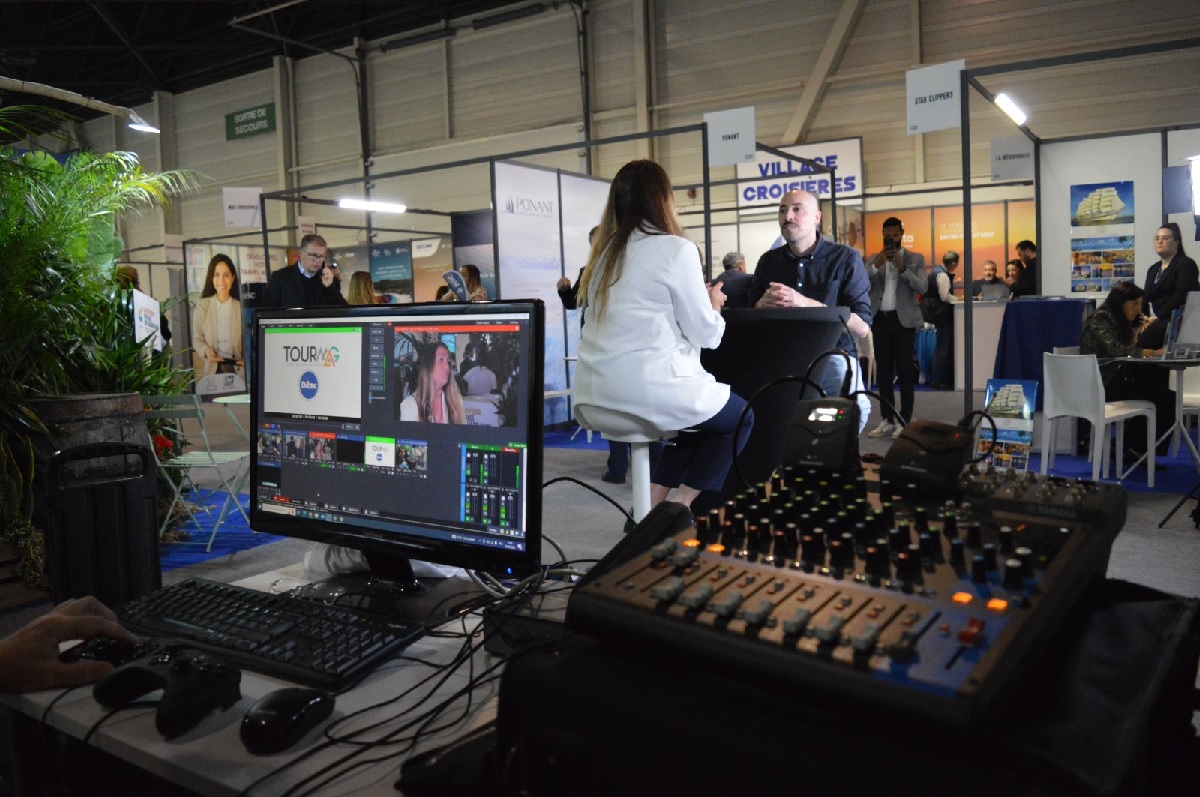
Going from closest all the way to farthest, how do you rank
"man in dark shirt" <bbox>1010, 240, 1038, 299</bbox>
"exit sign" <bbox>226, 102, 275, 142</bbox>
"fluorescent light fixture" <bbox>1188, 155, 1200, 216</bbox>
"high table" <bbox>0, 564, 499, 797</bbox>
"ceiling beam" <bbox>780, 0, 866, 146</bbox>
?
"high table" <bbox>0, 564, 499, 797</bbox> → "fluorescent light fixture" <bbox>1188, 155, 1200, 216</bbox> → "man in dark shirt" <bbox>1010, 240, 1038, 299</bbox> → "ceiling beam" <bbox>780, 0, 866, 146</bbox> → "exit sign" <bbox>226, 102, 275, 142</bbox>

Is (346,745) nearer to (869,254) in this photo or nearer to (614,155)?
(869,254)

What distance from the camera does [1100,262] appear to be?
27.1 feet

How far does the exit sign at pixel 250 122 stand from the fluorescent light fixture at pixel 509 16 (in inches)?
163

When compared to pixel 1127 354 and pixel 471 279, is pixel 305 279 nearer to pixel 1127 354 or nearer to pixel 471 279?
pixel 471 279

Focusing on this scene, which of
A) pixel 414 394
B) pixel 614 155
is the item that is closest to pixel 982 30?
pixel 614 155

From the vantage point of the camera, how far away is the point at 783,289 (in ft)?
10.6

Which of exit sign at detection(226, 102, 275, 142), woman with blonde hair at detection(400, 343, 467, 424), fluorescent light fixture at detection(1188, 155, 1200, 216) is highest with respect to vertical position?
exit sign at detection(226, 102, 275, 142)

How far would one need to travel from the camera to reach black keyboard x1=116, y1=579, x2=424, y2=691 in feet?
3.44

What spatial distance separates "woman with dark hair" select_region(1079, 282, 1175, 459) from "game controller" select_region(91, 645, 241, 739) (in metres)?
5.22

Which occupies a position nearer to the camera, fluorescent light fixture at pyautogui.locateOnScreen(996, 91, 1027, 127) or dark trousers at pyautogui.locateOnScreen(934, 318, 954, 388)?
fluorescent light fixture at pyautogui.locateOnScreen(996, 91, 1027, 127)

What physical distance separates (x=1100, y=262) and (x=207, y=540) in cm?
767

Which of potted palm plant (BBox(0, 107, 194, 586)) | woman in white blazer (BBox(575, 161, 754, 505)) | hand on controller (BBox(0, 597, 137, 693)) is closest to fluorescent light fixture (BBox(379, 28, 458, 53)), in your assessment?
potted palm plant (BBox(0, 107, 194, 586))

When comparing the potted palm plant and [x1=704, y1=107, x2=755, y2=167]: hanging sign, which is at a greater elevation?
[x1=704, y1=107, x2=755, y2=167]: hanging sign

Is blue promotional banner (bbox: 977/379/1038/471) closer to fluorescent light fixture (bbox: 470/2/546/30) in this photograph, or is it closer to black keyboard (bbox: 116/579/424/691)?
black keyboard (bbox: 116/579/424/691)
